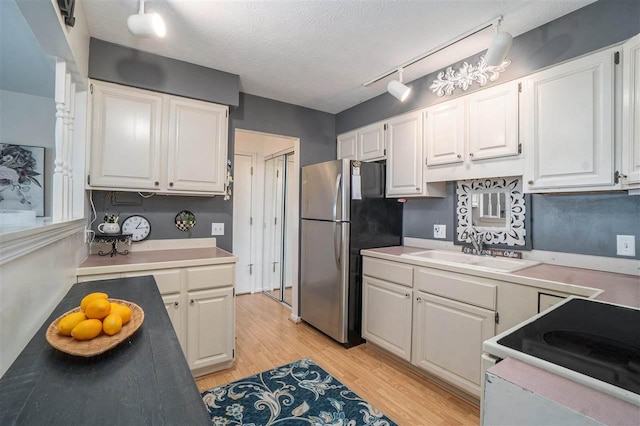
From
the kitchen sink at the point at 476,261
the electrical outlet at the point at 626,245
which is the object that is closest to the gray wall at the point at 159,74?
the kitchen sink at the point at 476,261

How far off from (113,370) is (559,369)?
42.2 inches

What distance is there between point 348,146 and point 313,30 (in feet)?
4.94

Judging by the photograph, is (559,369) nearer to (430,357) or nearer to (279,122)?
(430,357)

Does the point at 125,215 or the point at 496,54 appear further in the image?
the point at 125,215

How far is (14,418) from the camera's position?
0.58 metres

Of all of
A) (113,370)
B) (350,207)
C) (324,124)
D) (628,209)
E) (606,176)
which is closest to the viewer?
(113,370)

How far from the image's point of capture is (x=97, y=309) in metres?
0.91

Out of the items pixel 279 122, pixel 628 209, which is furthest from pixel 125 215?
pixel 628 209

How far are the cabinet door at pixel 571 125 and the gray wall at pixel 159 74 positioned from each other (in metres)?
2.25

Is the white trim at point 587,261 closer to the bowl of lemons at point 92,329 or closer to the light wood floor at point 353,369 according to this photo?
the light wood floor at point 353,369

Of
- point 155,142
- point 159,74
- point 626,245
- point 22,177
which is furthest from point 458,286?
point 22,177

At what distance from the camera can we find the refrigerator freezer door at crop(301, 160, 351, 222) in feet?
8.68

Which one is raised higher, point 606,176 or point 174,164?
point 174,164

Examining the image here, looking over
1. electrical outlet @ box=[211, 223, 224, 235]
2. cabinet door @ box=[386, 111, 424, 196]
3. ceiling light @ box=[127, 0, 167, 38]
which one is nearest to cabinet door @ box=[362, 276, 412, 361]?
cabinet door @ box=[386, 111, 424, 196]
